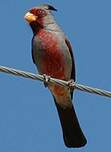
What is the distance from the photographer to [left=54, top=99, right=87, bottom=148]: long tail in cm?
695

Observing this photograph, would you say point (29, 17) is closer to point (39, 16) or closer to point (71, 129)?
point (39, 16)

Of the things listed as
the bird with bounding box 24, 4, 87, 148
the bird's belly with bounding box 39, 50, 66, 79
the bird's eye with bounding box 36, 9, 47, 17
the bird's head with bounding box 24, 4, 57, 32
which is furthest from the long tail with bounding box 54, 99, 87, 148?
→ the bird's eye with bounding box 36, 9, 47, 17

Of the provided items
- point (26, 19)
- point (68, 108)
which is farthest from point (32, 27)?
point (68, 108)

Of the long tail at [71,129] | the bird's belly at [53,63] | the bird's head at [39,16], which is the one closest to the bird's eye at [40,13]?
the bird's head at [39,16]

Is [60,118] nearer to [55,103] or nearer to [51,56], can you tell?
[55,103]

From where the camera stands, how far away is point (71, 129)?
23.2ft

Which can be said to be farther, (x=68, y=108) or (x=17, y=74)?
(x=68, y=108)

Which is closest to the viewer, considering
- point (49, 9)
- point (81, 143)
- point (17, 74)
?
point (17, 74)

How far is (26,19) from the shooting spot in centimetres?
731

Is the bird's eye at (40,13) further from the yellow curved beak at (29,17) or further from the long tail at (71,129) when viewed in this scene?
the long tail at (71,129)

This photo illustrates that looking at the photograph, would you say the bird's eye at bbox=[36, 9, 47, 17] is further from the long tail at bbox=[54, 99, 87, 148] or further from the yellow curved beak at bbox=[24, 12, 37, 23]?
the long tail at bbox=[54, 99, 87, 148]

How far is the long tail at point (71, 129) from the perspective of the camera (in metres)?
6.95

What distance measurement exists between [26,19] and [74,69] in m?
0.84

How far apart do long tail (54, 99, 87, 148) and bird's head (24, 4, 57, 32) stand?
109 centimetres
